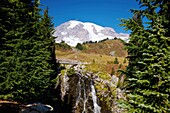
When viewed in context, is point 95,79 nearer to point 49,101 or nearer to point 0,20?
point 49,101

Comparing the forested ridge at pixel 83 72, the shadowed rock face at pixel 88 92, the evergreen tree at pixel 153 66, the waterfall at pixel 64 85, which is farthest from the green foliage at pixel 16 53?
the waterfall at pixel 64 85

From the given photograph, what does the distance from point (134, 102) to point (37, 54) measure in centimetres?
1915

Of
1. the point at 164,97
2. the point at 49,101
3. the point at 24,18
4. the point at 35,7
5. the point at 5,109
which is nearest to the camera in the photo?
the point at 164,97

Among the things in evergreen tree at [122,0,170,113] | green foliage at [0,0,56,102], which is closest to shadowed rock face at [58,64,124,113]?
green foliage at [0,0,56,102]

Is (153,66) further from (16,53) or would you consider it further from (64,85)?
(64,85)

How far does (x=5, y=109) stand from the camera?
62.0 ft

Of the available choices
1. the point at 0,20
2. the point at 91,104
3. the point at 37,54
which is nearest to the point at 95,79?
the point at 91,104

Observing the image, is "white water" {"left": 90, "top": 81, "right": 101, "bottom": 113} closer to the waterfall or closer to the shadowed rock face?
the shadowed rock face

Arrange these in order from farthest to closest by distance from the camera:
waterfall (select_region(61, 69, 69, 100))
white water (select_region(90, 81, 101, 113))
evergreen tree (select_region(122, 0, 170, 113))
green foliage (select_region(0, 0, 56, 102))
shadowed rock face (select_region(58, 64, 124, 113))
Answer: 1. waterfall (select_region(61, 69, 69, 100))
2. shadowed rock face (select_region(58, 64, 124, 113))
3. white water (select_region(90, 81, 101, 113))
4. green foliage (select_region(0, 0, 56, 102))
5. evergreen tree (select_region(122, 0, 170, 113))

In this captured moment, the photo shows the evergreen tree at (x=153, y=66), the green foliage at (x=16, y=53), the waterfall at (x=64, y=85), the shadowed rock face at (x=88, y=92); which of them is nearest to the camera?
the evergreen tree at (x=153, y=66)

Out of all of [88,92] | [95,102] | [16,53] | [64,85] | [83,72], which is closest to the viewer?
[16,53]

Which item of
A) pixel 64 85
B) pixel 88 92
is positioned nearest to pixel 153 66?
pixel 88 92

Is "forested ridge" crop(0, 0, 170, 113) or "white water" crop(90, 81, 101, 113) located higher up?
"forested ridge" crop(0, 0, 170, 113)

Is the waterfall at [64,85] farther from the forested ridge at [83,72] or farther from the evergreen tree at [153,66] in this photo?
the evergreen tree at [153,66]
